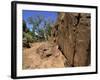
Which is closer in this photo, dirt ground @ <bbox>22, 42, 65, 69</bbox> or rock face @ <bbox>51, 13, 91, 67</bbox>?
dirt ground @ <bbox>22, 42, 65, 69</bbox>

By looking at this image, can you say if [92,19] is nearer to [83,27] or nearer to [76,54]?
[83,27]

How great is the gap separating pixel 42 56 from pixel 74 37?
0.35 meters

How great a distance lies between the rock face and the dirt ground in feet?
0.19

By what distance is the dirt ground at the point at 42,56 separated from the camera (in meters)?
2.02

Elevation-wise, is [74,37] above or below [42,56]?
above

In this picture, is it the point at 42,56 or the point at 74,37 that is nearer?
the point at 42,56

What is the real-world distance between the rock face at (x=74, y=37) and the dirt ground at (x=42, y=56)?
6cm

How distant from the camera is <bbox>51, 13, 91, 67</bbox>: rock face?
2143 mm

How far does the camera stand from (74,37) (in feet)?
7.20

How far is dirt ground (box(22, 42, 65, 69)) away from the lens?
202cm

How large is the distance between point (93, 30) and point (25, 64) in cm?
73

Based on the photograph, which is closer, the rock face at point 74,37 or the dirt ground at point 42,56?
the dirt ground at point 42,56
